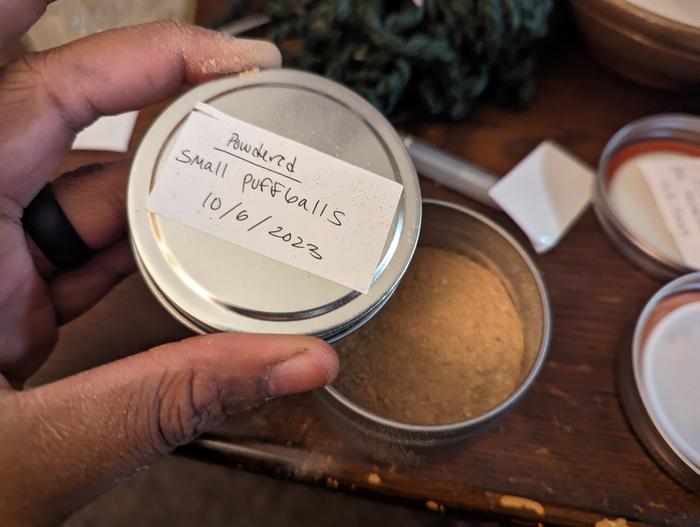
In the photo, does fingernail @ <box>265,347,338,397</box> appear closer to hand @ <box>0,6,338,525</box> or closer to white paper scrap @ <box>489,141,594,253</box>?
hand @ <box>0,6,338,525</box>

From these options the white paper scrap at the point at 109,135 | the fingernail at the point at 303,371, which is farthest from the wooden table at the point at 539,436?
the fingernail at the point at 303,371

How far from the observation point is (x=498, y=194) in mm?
507

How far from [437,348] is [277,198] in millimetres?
163

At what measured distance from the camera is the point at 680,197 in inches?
20.3

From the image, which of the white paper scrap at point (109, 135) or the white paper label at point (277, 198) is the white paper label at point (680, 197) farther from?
the white paper scrap at point (109, 135)

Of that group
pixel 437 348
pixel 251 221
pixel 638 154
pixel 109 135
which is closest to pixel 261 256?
pixel 251 221

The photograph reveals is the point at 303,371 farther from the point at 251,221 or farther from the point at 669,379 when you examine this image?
the point at 669,379

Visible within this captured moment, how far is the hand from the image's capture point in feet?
1.04

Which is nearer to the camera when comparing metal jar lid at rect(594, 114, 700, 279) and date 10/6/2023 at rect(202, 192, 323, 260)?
date 10/6/2023 at rect(202, 192, 323, 260)

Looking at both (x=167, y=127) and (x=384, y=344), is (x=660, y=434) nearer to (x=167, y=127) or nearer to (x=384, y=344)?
(x=384, y=344)

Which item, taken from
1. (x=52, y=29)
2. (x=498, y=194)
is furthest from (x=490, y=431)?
(x=52, y=29)

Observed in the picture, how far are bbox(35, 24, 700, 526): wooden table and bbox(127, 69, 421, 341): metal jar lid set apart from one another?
4.8 inches

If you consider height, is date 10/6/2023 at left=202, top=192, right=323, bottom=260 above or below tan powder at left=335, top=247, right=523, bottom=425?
above

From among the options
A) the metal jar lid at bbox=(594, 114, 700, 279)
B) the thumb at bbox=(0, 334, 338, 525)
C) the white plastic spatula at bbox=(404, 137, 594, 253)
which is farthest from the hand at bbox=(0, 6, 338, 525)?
the metal jar lid at bbox=(594, 114, 700, 279)
